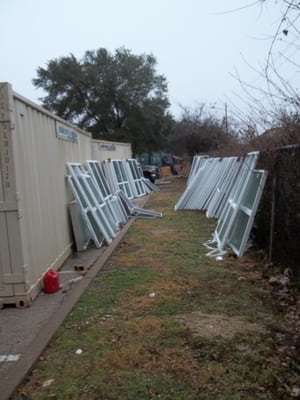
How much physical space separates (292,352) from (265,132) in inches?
182

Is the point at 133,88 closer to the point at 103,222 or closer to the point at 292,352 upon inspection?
the point at 103,222

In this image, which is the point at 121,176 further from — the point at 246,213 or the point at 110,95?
the point at 110,95

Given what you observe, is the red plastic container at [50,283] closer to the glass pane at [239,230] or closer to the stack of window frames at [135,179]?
the glass pane at [239,230]

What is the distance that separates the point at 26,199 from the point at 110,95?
95.4 ft

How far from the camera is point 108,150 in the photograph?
1770cm

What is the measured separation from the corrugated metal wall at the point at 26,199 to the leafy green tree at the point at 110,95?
1056 inches

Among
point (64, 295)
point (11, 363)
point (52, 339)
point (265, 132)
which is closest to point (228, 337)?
point (52, 339)

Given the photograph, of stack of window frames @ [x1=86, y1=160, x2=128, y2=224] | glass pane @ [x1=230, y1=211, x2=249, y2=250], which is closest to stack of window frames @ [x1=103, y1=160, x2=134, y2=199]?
stack of window frames @ [x1=86, y1=160, x2=128, y2=224]

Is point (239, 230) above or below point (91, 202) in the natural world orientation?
below

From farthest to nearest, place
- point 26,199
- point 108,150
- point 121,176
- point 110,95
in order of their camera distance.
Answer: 1. point 110,95
2. point 121,176
3. point 108,150
4. point 26,199

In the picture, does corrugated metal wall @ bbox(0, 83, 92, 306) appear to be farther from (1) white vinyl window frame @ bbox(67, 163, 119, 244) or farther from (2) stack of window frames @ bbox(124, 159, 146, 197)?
(2) stack of window frames @ bbox(124, 159, 146, 197)

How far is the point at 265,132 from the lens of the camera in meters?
7.33

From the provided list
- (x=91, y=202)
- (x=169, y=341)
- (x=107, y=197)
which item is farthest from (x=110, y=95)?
(x=169, y=341)

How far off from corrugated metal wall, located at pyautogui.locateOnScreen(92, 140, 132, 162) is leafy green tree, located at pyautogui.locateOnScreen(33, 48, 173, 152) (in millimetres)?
9731
